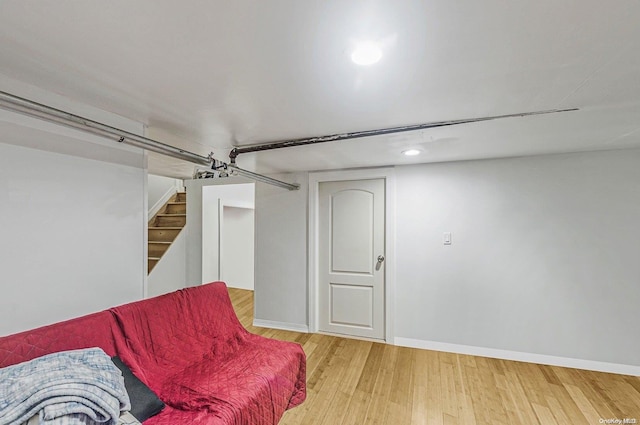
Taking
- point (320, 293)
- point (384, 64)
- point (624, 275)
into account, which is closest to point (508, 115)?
point (384, 64)

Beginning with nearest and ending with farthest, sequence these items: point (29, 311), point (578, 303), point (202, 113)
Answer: point (29, 311) → point (202, 113) → point (578, 303)

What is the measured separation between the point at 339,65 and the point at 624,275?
3.25m

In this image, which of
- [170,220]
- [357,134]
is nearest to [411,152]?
[357,134]

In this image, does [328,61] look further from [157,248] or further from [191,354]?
[157,248]

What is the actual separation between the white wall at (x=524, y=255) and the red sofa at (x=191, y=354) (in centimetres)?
181

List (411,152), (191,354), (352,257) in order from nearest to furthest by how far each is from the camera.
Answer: (191,354) → (411,152) → (352,257)

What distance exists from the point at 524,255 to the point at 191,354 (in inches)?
122

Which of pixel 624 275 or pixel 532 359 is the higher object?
pixel 624 275

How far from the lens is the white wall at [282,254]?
3.64 meters

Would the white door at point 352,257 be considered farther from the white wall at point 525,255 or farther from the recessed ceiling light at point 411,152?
the recessed ceiling light at point 411,152

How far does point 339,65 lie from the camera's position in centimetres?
121

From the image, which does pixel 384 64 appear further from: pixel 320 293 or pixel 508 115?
pixel 320 293

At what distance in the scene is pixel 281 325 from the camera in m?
3.71

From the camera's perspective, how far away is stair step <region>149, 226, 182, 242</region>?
15.2ft
